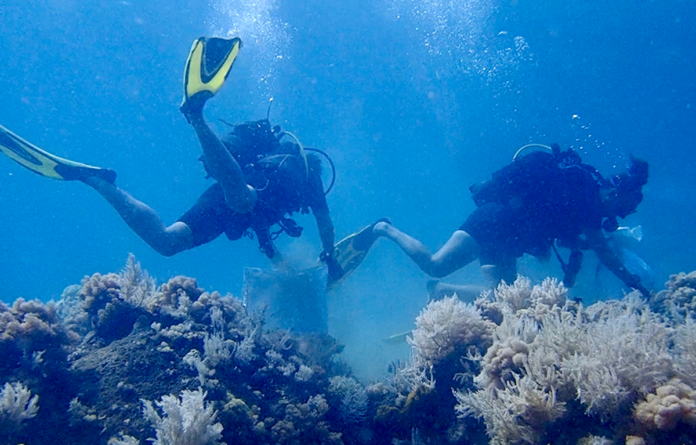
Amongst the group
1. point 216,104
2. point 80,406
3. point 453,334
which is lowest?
point 80,406

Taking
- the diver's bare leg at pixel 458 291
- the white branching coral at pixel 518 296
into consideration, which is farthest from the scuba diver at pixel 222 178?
the white branching coral at pixel 518 296

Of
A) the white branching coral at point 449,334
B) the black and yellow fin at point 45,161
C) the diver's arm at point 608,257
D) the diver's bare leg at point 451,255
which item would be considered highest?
the black and yellow fin at point 45,161

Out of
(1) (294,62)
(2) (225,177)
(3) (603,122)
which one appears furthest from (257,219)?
(3) (603,122)

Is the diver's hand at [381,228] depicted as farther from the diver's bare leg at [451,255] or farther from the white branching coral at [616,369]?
the white branching coral at [616,369]

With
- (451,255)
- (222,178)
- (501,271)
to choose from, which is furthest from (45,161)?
(501,271)

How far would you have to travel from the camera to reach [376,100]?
6981 centimetres

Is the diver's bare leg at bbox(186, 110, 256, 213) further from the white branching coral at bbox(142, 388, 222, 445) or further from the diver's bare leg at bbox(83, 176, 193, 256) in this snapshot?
the white branching coral at bbox(142, 388, 222, 445)

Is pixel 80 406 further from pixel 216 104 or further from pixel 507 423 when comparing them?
pixel 216 104

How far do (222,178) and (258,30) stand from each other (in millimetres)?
50969

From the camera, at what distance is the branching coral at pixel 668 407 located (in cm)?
198

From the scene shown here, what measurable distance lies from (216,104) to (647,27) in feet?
202

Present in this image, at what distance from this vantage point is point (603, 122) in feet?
200

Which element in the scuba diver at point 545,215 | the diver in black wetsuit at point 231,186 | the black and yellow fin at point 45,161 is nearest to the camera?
the diver in black wetsuit at point 231,186

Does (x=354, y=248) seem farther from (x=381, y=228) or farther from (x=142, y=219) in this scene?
(x=142, y=219)
